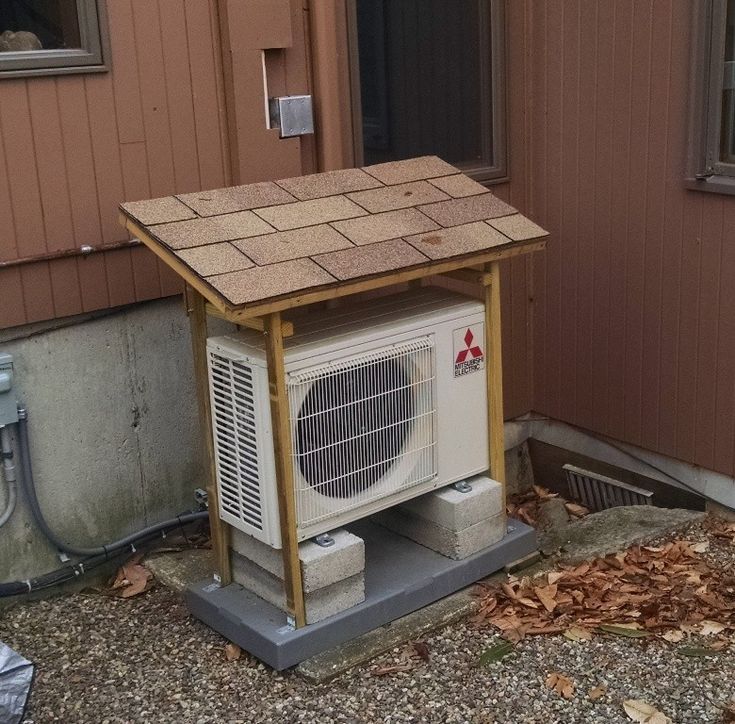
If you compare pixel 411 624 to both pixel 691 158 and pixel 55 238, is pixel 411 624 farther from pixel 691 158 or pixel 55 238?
pixel 691 158

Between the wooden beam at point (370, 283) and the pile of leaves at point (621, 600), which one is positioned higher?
the wooden beam at point (370, 283)

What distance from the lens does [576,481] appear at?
657 cm

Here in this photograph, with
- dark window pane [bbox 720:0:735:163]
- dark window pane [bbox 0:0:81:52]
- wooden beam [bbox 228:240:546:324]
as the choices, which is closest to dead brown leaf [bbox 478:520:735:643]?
wooden beam [bbox 228:240:546:324]

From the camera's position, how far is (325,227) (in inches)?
172

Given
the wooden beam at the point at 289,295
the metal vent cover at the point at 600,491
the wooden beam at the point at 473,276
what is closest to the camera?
the wooden beam at the point at 289,295

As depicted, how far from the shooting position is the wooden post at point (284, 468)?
415 centimetres

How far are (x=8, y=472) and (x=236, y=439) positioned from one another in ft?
3.55

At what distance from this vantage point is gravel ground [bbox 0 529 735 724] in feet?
13.7

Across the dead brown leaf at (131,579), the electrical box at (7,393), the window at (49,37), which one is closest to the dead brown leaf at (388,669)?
the dead brown leaf at (131,579)

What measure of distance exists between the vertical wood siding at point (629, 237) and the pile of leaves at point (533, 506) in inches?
19.5

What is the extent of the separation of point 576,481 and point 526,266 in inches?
50.9

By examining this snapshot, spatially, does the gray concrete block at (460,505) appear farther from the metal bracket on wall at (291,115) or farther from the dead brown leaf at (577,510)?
the metal bracket on wall at (291,115)

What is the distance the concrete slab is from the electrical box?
1062mm

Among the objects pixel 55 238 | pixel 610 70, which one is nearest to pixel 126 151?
pixel 55 238
